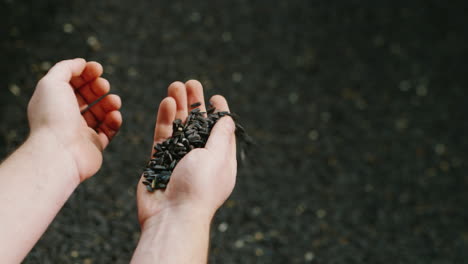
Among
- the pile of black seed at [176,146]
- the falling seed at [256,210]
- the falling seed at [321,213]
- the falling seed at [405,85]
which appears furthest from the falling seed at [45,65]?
the falling seed at [405,85]

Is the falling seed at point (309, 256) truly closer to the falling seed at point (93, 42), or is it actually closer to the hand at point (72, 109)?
the hand at point (72, 109)

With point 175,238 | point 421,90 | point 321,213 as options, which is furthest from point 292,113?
point 175,238

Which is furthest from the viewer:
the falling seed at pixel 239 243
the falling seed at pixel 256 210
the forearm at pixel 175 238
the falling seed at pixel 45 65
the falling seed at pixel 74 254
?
the falling seed at pixel 45 65

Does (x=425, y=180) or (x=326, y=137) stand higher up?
(x=326, y=137)

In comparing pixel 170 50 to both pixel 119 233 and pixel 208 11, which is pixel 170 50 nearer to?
pixel 208 11

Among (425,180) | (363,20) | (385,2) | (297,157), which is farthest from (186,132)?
(385,2)

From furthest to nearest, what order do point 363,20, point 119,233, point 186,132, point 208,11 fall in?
1. point 363,20
2. point 208,11
3. point 119,233
4. point 186,132

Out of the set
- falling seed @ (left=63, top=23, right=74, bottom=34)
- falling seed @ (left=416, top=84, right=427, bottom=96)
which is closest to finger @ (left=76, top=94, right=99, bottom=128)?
falling seed @ (left=63, top=23, right=74, bottom=34)

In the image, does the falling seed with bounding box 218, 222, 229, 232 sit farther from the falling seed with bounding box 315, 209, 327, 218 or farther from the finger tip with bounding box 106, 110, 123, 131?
the finger tip with bounding box 106, 110, 123, 131
